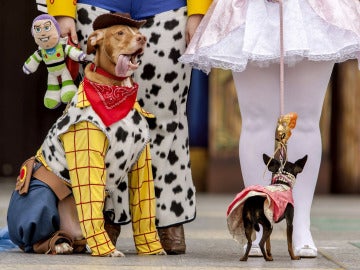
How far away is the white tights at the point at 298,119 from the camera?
5.29 metres

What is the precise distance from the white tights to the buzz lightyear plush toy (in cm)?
81

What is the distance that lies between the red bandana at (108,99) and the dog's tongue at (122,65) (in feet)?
0.30

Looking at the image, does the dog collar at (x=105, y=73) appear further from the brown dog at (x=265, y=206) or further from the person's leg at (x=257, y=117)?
the brown dog at (x=265, y=206)

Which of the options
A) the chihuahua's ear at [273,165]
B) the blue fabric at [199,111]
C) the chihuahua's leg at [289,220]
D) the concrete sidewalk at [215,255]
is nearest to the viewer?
the concrete sidewalk at [215,255]

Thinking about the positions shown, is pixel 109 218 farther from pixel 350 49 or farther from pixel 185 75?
pixel 350 49

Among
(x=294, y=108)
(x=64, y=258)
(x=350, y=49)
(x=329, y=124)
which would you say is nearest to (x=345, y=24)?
(x=350, y=49)

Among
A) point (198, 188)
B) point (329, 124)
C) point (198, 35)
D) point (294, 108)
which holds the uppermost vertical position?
point (198, 35)

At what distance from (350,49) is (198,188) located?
6.97 metres

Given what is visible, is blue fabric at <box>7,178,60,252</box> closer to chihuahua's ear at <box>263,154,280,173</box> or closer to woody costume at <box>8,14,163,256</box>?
woody costume at <box>8,14,163,256</box>

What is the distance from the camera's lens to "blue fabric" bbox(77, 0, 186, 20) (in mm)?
5398

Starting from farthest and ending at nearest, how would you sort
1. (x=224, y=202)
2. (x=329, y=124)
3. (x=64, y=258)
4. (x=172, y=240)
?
(x=329, y=124) → (x=224, y=202) → (x=172, y=240) → (x=64, y=258)

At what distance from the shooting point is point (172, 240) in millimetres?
5539

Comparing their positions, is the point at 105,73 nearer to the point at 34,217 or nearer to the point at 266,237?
the point at 34,217

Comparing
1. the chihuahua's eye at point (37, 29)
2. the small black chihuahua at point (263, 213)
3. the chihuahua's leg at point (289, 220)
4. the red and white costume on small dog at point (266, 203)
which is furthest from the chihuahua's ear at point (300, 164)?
the chihuahua's eye at point (37, 29)
